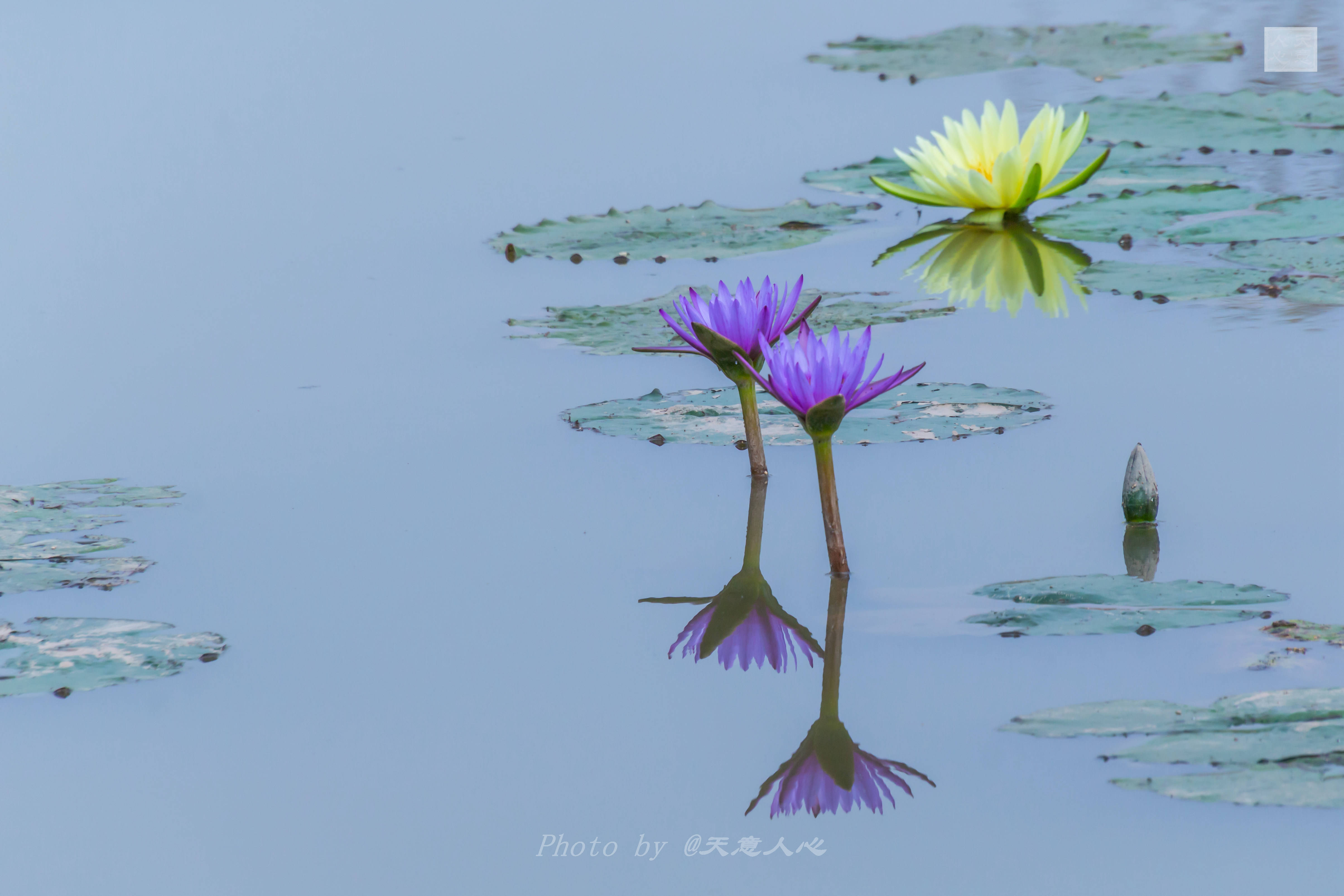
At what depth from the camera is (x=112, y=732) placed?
194 centimetres

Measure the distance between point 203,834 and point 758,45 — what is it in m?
5.85

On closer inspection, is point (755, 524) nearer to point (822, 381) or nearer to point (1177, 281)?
point (822, 381)

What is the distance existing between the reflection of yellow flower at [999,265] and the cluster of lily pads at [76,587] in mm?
2055

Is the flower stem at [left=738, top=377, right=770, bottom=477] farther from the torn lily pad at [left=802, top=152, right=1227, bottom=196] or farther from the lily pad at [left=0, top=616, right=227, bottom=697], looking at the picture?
the torn lily pad at [left=802, top=152, right=1227, bottom=196]

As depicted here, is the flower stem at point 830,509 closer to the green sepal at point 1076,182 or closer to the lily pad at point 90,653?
the lily pad at point 90,653

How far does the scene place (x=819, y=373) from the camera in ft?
6.73

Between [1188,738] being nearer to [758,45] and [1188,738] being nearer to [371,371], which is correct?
[371,371]

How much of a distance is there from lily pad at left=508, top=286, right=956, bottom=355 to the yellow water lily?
2.47ft

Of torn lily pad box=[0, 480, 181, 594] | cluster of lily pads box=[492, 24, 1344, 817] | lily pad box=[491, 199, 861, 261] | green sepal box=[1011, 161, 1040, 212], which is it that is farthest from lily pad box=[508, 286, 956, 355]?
torn lily pad box=[0, 480, 181, 594]

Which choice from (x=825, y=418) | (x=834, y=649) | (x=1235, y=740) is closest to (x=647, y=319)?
(x=825, y=418)

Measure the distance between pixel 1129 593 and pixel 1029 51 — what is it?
5081mm

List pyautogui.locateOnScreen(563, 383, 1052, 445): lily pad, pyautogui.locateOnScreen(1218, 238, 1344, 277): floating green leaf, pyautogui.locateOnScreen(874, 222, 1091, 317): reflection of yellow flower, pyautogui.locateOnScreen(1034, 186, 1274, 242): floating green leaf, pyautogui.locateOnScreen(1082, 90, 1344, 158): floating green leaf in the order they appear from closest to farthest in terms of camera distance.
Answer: pyautogui.locateOnScreen(563, 383, 1052, 445): lily pad → pyautogui.locateOnScreen(1218, 238, 1344, 277): floating green leaf → pyautogui.locateOnScreen(874, 222, 1091, 317): reflection of yellow flower → pyautogui.locateOnScreen(1034, 186, 1274, 242): floating green leaf → pyautogui.locateOnScreen(1082, 90, 1344, 158): floating green leaf

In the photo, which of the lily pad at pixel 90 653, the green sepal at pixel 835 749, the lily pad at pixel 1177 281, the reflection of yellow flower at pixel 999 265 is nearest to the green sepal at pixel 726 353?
the green sepal at pixel 835 749

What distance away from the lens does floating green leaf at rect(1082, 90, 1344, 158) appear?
4.61 metres
